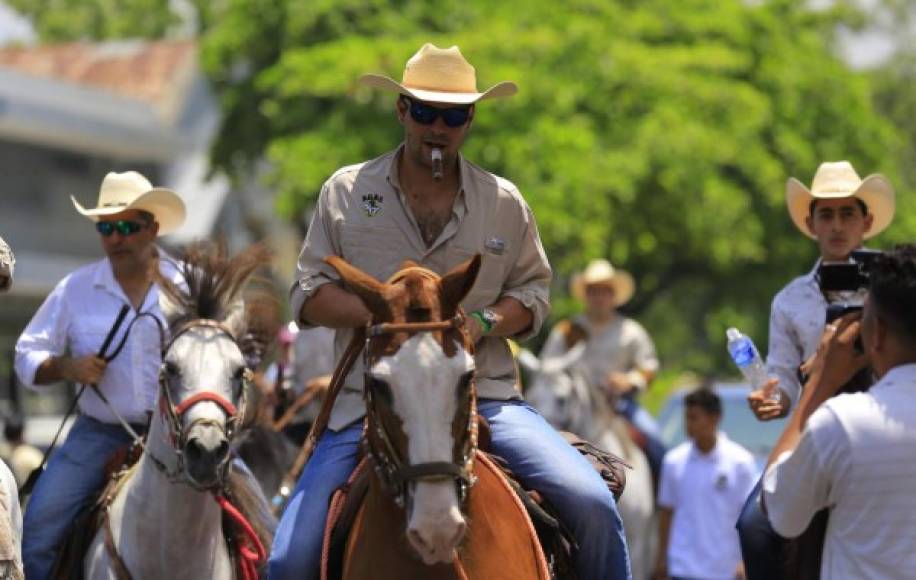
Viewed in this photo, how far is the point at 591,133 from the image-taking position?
27.7 meters

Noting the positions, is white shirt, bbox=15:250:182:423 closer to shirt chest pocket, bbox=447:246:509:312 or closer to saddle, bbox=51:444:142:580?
saddle, bbox=51:444:142:580

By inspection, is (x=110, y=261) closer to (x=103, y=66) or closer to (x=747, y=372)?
(x=747, y=372)

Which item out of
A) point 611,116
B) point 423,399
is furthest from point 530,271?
point 611,116

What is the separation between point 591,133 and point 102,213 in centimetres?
1876

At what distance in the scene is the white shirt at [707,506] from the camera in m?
13.4

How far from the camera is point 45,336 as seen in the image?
935 centimetres

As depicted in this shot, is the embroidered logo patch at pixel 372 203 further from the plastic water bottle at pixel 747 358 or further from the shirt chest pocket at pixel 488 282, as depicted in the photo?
the plastic water bottle at pixel 747 358

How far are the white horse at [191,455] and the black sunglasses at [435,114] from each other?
1.79 m

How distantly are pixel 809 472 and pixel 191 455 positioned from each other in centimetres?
344

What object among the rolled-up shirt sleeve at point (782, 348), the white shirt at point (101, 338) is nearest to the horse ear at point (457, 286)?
the rolled-up shirt sleeve at point (782, 348)

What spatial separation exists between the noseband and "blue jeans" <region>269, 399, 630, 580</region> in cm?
77

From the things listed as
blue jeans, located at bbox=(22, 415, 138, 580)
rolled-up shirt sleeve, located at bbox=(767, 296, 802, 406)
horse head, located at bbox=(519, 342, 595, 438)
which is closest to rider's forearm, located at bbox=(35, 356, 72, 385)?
blue jeans, located at bbox=(22, 415, 138, 580)

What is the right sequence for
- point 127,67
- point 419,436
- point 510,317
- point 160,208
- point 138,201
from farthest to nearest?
1. point 127,67
2. point 160,208
3. point 138,201
4. point 510,317
5. point 419,436

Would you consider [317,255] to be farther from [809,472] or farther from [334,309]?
[809,472]
